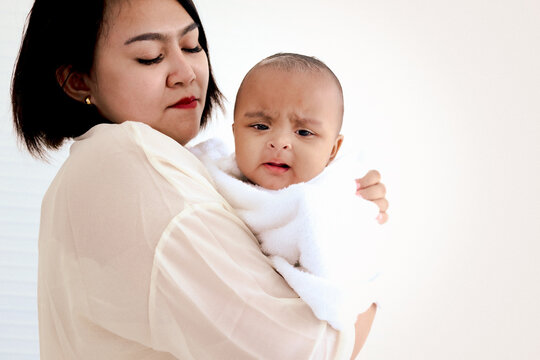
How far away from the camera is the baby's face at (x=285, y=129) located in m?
1.38

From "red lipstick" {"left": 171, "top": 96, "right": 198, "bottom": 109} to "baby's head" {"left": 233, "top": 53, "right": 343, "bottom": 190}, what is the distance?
12 cm

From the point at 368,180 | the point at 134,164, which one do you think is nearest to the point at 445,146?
the point at 368,180

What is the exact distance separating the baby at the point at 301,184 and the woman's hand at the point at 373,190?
0.07 meters

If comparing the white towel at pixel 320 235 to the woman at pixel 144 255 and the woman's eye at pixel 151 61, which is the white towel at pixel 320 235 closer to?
the woman at pixel 144 255

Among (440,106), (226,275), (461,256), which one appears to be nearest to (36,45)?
(226,275)

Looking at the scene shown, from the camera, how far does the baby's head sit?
1.38 meters

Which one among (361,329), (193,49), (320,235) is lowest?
(361,329)

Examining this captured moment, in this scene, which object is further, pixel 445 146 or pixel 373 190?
pixel 445 146

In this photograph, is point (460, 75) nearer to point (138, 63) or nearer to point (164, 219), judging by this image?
point (138, 63)

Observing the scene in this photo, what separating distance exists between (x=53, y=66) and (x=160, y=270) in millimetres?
627

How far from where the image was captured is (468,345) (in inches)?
124

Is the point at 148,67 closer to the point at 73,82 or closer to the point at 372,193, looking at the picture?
the point at 73,82

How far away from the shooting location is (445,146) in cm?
315

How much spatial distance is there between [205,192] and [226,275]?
163 mm
